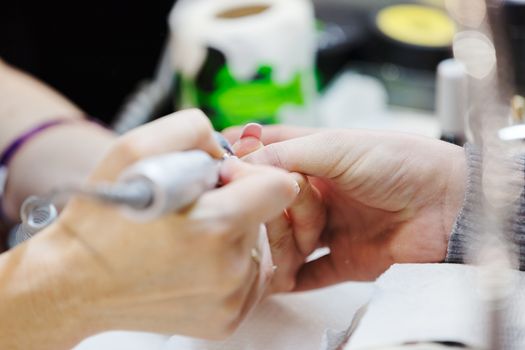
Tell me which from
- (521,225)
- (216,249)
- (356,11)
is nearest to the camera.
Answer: (216,249)

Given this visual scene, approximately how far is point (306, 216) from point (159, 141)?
20 cm

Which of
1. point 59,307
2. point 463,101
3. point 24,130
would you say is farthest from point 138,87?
point 59,307

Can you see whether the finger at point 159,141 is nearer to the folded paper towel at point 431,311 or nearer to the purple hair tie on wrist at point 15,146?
the folded paper towel at point 431,311

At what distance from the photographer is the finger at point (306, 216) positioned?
0.56 m

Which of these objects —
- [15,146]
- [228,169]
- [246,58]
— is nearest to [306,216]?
[228,169]

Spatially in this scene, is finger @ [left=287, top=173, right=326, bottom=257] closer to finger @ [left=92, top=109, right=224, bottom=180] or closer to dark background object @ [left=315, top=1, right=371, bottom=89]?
finger @ [left=92, top=109, right=224, bottom=180]

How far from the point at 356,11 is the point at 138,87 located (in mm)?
336

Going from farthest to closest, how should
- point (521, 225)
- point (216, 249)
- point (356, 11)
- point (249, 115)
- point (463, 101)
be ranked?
point (356, 11), point (249, 115), point (463, 101), point (521, 225), point (216, 249)

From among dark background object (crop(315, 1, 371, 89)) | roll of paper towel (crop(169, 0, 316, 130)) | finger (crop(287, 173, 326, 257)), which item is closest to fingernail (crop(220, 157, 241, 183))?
finger (crop(287, 173, 326, 257))

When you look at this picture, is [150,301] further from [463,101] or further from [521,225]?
[463,101]

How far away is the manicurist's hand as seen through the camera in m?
0.39

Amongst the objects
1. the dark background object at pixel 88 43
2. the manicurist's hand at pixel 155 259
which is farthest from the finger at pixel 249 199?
the dark background object at pixel 88 43

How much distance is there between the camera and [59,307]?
45 centimetres

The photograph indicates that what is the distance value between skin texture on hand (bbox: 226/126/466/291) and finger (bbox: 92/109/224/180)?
115 millimetres
